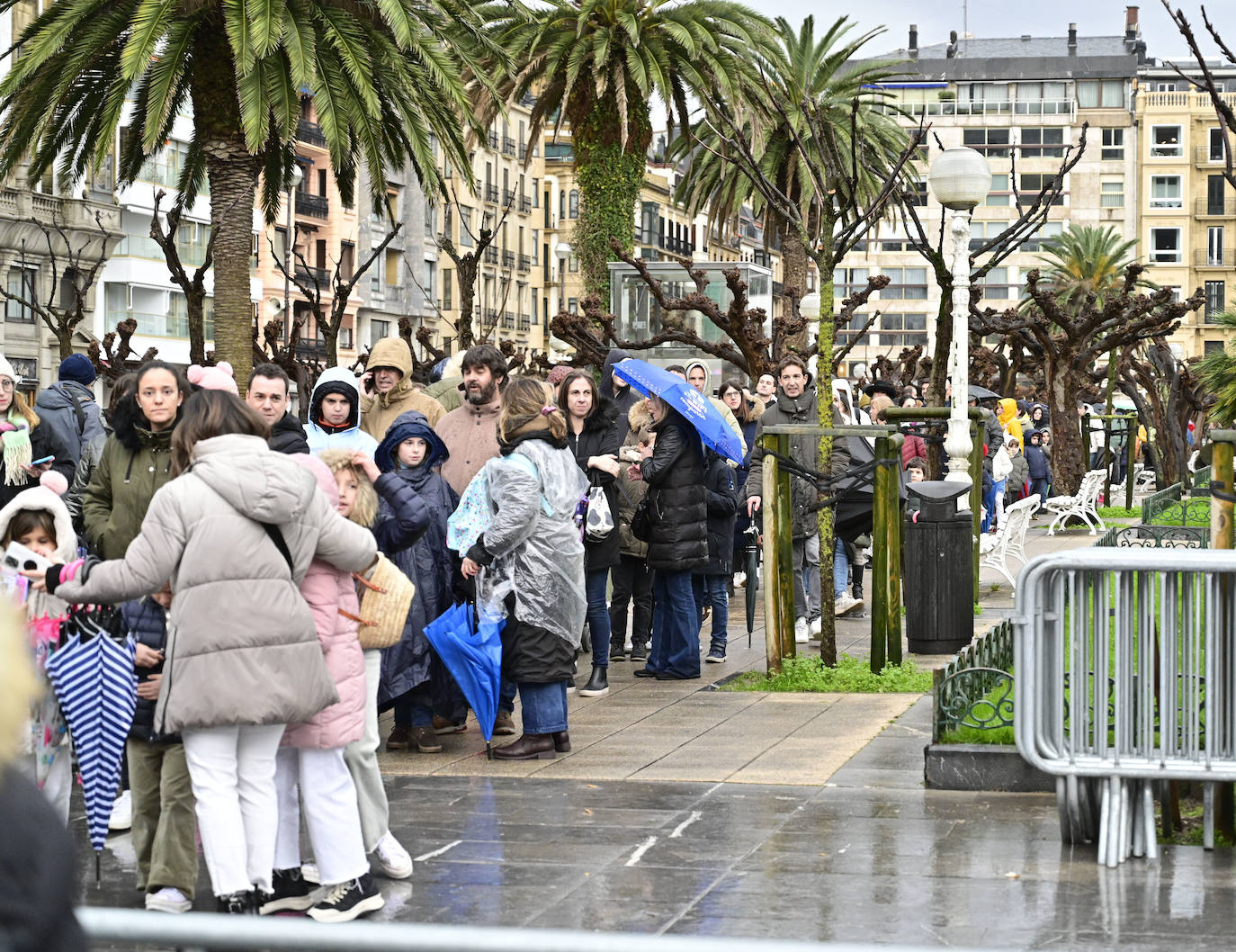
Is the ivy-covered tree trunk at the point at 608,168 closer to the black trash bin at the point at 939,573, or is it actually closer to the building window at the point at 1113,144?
the black trash bin at the point at 939,573

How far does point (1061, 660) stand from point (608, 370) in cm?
589

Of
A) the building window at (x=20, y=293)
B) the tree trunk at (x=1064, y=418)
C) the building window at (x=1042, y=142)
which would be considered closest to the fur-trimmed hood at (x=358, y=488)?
the tree trunk at (x=1064, y=418)

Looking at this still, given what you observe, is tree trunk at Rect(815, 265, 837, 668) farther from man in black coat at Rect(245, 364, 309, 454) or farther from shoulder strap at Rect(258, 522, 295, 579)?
shoulder strap at Rect(258, 522, 295, 579)

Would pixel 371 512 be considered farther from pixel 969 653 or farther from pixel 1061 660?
pixel 969 653

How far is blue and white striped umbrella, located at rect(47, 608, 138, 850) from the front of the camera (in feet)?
20.6

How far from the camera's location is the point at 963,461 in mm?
15320

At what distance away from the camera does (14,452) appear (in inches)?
395

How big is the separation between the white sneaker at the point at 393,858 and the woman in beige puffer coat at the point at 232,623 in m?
0.58

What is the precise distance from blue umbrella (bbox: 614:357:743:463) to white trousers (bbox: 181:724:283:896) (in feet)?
17.3

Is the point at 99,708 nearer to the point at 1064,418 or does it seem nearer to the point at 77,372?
the point at 77,372

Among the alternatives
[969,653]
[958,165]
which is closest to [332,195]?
[958,165]

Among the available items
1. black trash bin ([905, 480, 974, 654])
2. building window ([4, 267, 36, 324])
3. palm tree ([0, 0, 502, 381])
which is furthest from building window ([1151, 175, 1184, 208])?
black trash bin ([905, 480, 974, 654])

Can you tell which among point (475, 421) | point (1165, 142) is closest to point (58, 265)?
point (475, 421)

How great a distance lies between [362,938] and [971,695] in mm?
6385
